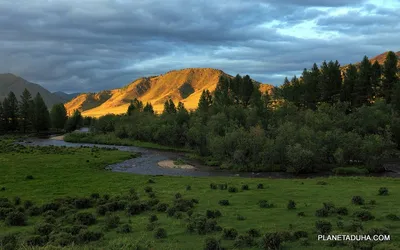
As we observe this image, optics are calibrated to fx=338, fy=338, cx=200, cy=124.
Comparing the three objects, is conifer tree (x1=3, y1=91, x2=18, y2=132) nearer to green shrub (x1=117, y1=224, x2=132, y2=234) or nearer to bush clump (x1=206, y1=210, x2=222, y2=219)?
green shrub (x1=117, y1=224, x2=132, y2=234)

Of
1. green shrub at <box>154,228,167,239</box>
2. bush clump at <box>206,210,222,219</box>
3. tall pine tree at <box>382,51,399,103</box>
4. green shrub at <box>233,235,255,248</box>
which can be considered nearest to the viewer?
green shrub at <box>233,235,255,248</box>

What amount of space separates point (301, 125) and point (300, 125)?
78 cm

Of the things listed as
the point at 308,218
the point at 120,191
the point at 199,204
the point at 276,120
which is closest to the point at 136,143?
the point at 276,120

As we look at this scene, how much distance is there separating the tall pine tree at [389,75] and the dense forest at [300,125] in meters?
0.30

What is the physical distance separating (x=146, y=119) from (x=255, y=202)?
138366mm

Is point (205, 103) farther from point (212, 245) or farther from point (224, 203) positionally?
point (212, 245)

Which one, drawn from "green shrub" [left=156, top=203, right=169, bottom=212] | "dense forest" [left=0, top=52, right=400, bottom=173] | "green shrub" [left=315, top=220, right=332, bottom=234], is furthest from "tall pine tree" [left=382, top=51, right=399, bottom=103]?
"green shrub" [left=315, top=220, right=332, bottom=234]

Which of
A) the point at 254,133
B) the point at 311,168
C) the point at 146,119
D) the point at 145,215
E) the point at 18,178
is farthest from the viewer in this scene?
the point at 146,119

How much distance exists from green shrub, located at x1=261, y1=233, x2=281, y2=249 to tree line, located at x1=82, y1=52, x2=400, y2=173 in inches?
2061

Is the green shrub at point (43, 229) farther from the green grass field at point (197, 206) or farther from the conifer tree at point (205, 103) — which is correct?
the conifer tree at point (205, 103)

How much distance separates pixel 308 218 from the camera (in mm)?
25641

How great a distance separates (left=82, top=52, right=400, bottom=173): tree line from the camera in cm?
7388

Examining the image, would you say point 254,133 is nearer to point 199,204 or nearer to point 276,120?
point 276,120

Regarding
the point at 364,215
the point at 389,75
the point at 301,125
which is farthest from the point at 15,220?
the point at 389,75
